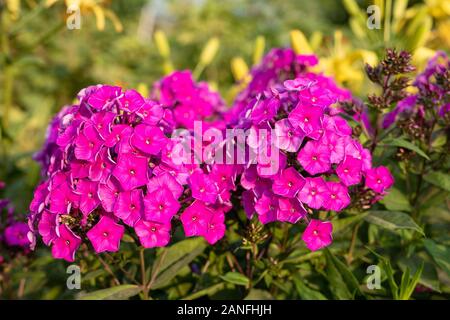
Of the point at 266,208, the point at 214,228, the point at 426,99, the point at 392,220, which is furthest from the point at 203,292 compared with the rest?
the point at 426,99

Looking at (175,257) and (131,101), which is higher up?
(131,101)

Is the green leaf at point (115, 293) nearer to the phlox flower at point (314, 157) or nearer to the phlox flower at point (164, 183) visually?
the phlox flower at point (164, 183)

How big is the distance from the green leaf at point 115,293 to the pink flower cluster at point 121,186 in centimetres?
16

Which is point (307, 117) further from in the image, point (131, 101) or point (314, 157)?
point (131, 101)

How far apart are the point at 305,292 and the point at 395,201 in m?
0.40

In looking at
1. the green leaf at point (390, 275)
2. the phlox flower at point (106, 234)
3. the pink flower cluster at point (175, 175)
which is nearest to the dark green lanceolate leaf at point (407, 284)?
the green leaf at point (390, 275)

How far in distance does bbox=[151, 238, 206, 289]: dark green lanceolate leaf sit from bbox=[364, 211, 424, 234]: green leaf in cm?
48

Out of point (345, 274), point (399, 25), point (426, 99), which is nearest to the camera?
point (345, 274)

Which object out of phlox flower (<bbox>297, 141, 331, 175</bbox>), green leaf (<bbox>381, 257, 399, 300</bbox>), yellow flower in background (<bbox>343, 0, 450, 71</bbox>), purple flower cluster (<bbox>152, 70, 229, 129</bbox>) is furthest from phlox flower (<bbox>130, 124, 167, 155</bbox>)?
yellow flower in background (<bbox>343, 0, 450, 71</bbox>)

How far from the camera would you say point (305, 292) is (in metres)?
1.55

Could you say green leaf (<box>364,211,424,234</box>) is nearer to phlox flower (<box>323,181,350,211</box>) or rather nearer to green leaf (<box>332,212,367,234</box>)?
green leaf (<box>332,212,367,234</box>)
